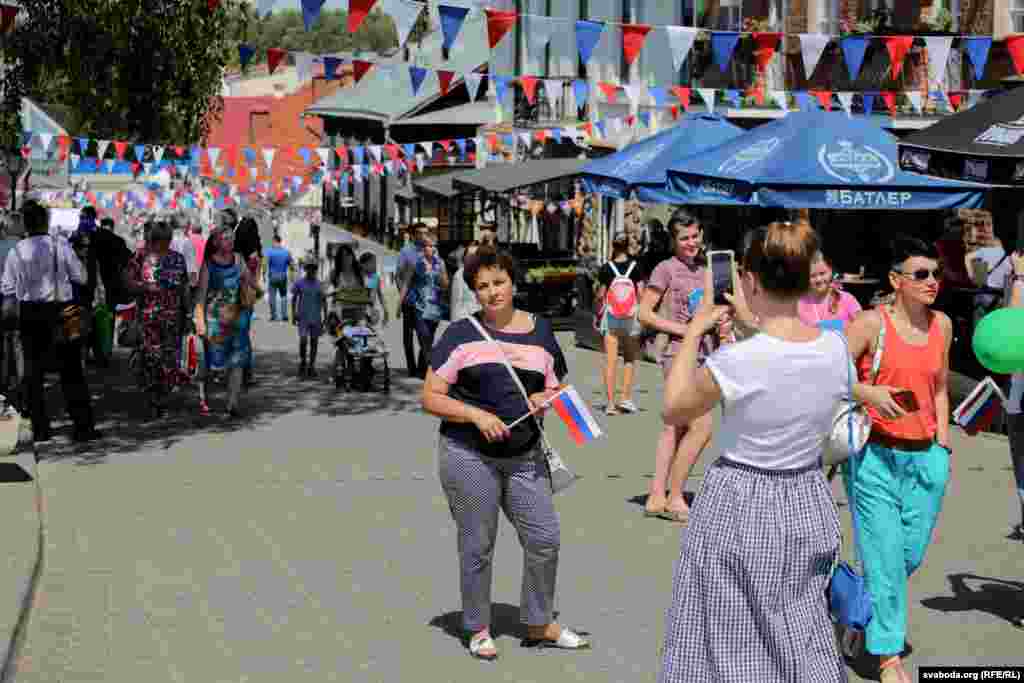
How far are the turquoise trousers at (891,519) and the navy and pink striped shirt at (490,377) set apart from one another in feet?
4.08

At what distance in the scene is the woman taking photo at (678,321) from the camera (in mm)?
10297

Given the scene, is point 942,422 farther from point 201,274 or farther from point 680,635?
point 201,274

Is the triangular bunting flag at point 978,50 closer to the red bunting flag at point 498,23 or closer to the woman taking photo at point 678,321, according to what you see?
the red bunting flag at point 498,23

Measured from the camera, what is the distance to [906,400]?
6566mm

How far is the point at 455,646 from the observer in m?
7.51

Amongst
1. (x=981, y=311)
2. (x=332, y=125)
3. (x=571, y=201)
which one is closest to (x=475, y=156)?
(x=571, y=201)

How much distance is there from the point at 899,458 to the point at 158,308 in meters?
9.34

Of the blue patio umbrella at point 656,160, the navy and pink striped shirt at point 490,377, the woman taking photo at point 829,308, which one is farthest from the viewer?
the blue patio umbrella at point 656,160

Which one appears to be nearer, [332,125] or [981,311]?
[981,311]

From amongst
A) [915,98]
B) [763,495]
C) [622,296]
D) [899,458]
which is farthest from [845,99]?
[763,495]

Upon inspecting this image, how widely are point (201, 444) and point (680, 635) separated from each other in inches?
348

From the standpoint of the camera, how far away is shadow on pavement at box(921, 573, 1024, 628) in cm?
815

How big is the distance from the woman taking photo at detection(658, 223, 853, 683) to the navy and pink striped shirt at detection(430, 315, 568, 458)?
5.80 feet

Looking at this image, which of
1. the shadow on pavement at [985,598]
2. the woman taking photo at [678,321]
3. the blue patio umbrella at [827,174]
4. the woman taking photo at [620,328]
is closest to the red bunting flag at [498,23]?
the woman taking photo at [620,328]
